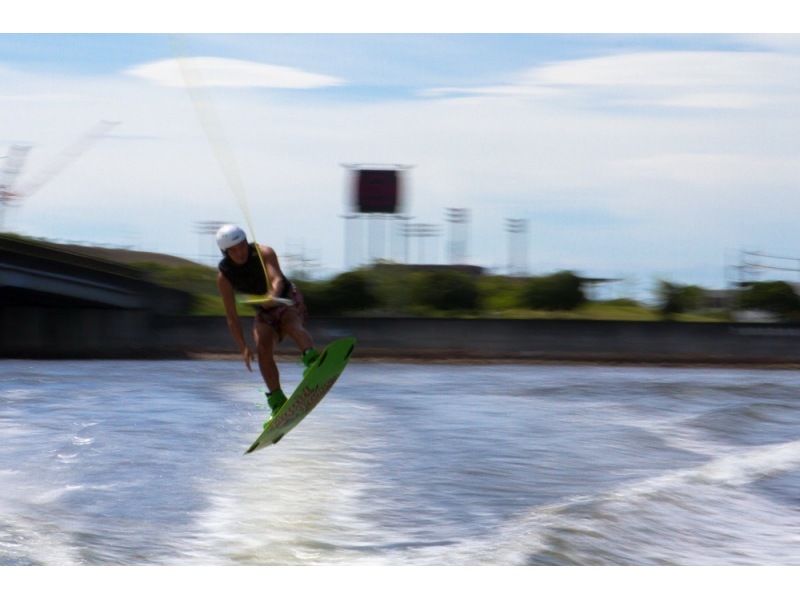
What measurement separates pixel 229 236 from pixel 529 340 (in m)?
36.8

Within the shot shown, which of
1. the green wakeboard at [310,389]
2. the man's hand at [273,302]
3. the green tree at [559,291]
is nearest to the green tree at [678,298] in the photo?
the green tree at [559,291]

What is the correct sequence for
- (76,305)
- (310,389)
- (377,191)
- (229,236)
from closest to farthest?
(229,236) < (310,389) < (76,305) < (377,191)

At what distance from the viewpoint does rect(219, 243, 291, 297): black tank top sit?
41.4ft

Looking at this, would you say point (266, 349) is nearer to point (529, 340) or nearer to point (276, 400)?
point (276, 400)

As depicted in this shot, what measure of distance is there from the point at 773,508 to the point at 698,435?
8.23 meters

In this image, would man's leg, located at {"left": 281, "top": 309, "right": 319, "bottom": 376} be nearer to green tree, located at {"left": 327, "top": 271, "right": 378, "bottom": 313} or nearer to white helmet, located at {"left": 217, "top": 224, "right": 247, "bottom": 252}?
white helmet, located at {"left": 217, "top": 224, "right": 247, "bottom": 252}

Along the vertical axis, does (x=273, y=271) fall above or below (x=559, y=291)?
above

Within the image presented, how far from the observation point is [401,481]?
1678 cm

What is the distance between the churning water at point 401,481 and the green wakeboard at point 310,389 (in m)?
1.04

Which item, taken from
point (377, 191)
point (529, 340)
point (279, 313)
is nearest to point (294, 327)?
point (279, 313)

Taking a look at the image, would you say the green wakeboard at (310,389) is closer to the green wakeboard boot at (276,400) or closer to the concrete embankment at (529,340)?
the green wakeboard boot at (276,400)

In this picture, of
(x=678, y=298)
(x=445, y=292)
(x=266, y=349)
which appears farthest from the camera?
(x=445, y=292)

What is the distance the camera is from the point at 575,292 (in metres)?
54.5
